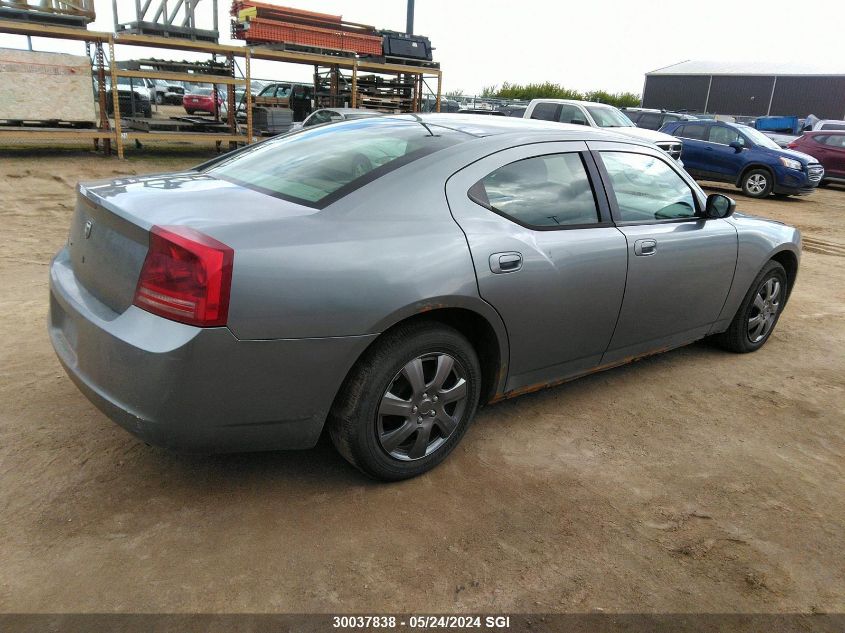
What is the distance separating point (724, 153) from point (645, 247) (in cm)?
1258

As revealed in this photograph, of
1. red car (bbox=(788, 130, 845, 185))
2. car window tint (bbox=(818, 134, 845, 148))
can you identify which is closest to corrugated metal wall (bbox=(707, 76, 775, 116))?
red car (bbox=(788, 130, 845, 185))

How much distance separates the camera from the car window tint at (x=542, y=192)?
299 centimetres

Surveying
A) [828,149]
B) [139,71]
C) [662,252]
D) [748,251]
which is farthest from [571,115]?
[662,252]

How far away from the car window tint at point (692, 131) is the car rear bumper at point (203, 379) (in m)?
14.8

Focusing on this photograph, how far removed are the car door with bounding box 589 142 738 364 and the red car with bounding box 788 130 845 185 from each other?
15307mm

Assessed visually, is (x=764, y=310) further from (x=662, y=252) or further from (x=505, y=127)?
(x=505, y=127)

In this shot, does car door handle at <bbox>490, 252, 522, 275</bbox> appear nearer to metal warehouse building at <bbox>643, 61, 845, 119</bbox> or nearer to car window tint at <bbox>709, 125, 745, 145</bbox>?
car window tint at <bbox>709, 125, 745, 145</bbox>

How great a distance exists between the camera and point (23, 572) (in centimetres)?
221

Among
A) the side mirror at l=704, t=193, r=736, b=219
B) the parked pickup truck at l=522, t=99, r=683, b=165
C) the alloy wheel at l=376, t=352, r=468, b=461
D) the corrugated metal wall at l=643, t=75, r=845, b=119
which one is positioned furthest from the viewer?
the corrugated metal wall at l=643, t=75, r=845, b=119

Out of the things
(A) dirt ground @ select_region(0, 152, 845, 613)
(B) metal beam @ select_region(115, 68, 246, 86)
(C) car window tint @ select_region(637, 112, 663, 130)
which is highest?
(B) metal beam @ select_region(115, 68, 246, 86)

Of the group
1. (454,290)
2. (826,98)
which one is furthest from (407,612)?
(826,98)

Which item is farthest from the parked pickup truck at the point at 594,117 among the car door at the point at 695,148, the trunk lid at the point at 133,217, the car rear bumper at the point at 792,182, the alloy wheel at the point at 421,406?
the trunk lid at the point at 133,217

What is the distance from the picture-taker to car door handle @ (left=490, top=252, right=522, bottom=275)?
9.29 ft

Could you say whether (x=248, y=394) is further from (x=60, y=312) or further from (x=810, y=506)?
(x=810, y=506)
